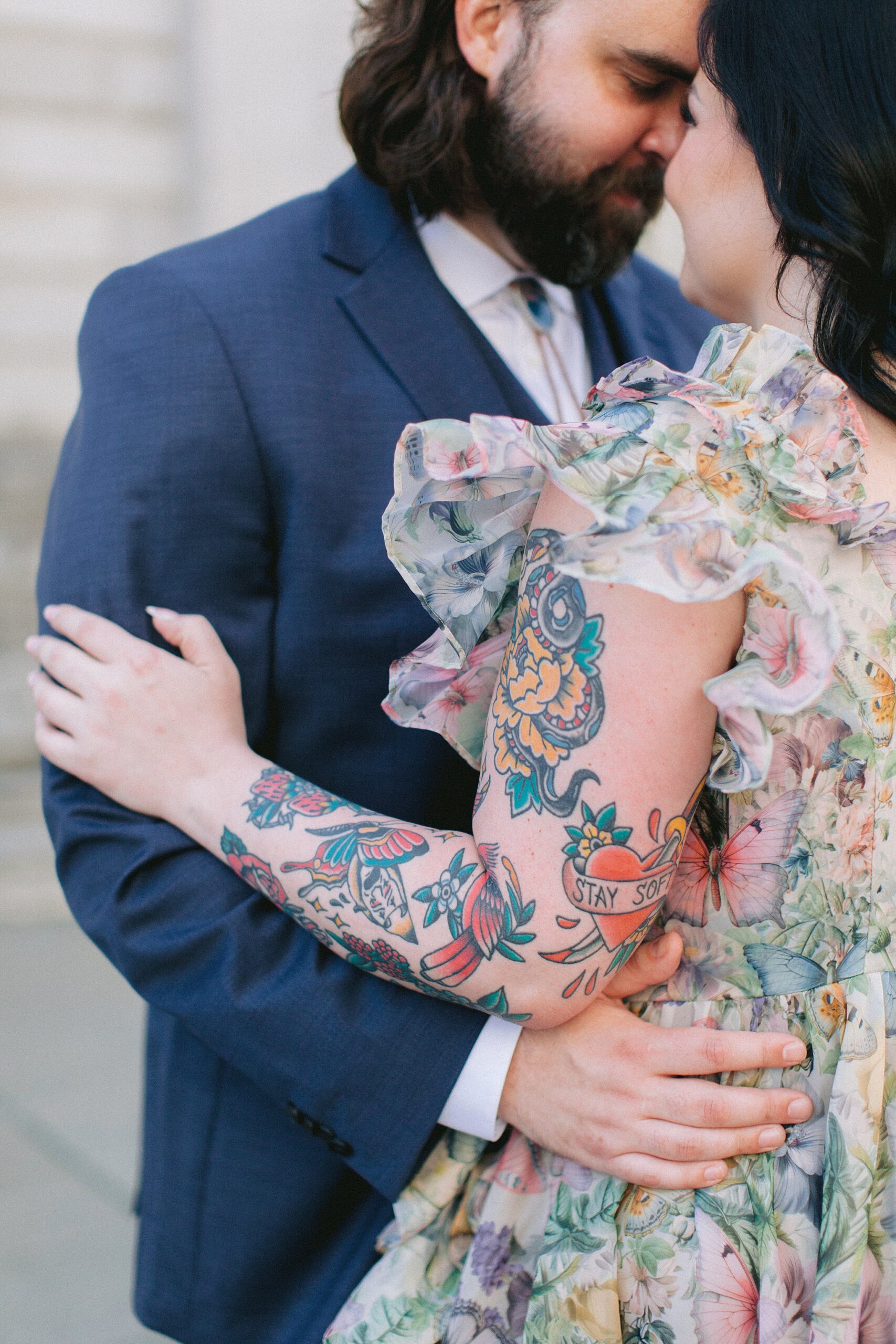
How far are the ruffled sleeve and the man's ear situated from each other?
0.98m

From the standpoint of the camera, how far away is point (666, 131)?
1780mm

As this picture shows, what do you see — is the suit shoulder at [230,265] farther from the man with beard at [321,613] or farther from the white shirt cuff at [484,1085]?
the white shirt cuff at [484,1085]

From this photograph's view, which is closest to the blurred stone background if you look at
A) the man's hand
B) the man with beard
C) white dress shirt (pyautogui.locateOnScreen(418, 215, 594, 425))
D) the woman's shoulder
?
the man with beard

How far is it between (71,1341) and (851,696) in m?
2.21

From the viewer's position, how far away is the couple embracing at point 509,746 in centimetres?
101

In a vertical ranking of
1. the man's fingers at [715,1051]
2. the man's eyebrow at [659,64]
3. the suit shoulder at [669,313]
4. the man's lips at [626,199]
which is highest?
the man's eyebrow at [659,64]

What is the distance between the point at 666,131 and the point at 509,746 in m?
1.20

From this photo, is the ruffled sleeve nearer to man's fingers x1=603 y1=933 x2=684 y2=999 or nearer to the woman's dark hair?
the woman's dark hair

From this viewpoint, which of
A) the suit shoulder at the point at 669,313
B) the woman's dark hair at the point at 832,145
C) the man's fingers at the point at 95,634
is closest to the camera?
the woman's dark hair at the point at 832,145

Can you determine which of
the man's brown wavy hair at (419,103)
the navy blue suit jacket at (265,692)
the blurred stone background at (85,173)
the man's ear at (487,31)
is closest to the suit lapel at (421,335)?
the navy blue suit jacket at (265,692)

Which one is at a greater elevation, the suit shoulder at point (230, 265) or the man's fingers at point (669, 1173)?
the suit shoulder at point (230, 265)

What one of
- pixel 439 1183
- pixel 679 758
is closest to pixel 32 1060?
pixel 439 1183

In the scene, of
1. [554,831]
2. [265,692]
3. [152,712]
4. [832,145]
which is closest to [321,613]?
[265,692]

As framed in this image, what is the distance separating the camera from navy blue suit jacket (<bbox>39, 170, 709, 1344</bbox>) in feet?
4.28
